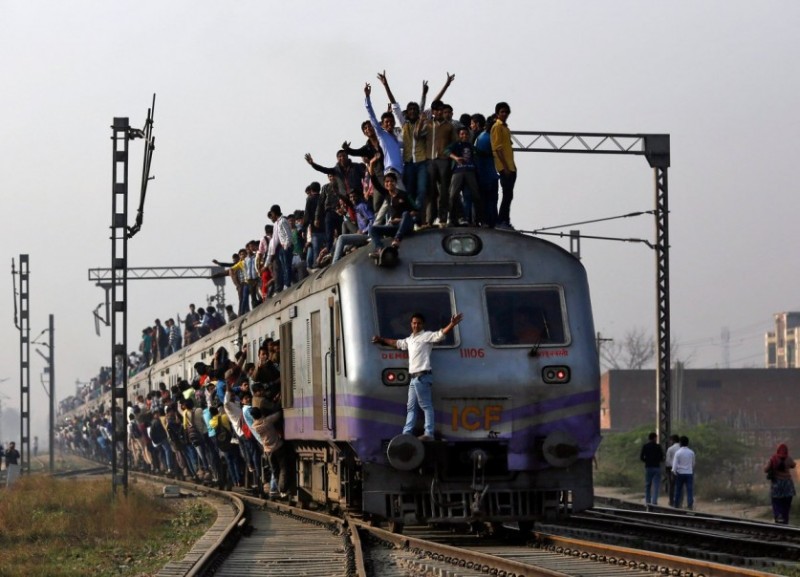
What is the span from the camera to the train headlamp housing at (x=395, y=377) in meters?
13.5

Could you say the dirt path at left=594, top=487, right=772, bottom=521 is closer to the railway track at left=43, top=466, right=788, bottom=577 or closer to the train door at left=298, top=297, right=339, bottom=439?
the railway track at left=43, top=466, right=788, bottom=577

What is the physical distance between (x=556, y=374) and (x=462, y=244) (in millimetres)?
1621

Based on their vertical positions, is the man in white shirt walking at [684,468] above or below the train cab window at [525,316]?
below

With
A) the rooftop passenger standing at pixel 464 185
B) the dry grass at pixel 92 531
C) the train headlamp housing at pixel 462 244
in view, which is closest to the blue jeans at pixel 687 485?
the dry grass at pixel 92 531

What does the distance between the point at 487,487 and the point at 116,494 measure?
11372 millimetres

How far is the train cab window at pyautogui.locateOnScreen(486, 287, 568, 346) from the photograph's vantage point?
13.8 meters

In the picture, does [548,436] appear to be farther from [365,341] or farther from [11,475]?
[11,475]

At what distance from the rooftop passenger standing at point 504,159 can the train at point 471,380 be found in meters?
1.51

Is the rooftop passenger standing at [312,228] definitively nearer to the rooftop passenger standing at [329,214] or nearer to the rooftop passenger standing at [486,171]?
the rooftop passenger standing at [329,214]

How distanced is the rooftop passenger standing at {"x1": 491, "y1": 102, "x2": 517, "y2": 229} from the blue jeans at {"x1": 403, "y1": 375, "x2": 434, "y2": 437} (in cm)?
295

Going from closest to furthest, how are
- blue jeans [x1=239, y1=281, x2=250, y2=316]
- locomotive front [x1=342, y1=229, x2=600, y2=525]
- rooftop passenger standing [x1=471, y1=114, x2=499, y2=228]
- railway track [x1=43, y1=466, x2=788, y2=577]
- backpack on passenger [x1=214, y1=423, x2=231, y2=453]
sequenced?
1. railway track [x1=43, y1=466, x2=788, y2=577]
2. locomotive front [x1=342, y1=229, x2=600, y2=525]
3. rooftop passenger standing [x1=471, y1=114, x2=499, y2=228]
4. backpack on passenger [x1=214, y1=423, x2=231, y2=453]
5. blue jeans [x1=239, y1=281, x2=250, y2=316]

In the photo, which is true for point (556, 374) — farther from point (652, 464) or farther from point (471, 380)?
point (652, 464)

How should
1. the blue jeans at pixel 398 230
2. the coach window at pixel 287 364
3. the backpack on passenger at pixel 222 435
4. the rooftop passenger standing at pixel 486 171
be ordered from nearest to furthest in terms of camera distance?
the blue jeans at pixel 398 230 < the rooftop passenger standing at pixel 486 171 < the coach window at pixel 287 364 < the backpack on passenger at pixel 222 435

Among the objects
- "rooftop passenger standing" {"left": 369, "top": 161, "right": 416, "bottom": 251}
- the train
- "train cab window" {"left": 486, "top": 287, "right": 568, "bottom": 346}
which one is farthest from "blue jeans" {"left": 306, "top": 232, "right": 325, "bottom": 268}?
"train cab window" {"left": 486, "top": 287, "right": 568, "bottom": 346}
